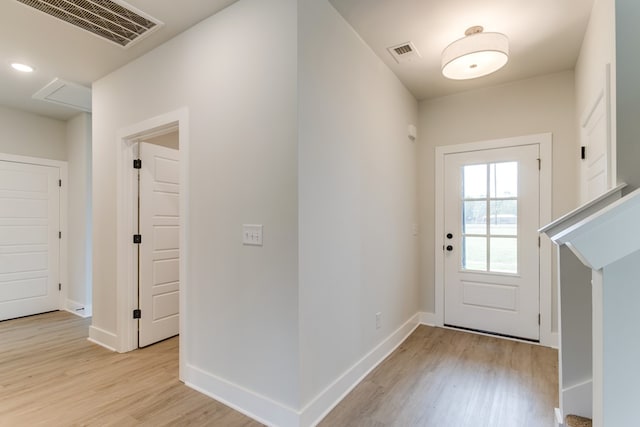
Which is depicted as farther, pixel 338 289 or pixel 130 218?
pixel 130 218

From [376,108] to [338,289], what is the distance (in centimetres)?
161

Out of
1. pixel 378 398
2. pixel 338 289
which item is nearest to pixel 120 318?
pixel 338 289

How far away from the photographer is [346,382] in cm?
223

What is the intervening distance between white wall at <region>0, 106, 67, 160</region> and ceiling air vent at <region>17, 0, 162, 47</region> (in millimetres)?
2757

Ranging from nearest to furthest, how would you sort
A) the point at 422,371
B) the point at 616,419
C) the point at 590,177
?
the point at 616,419 < the point at 590,177 < the point at 422,371

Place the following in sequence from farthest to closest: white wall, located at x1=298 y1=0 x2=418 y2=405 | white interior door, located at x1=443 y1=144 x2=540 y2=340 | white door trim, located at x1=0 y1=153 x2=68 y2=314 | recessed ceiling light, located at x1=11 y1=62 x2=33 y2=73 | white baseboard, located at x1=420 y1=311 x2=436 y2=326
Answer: white door trim, located at x1=0 y1=153 x2=68 y2=314 < white baseboard, located at x1=420 y1=311 x2=436 y2=326 < white interior door, located at x1=443 y1=144 x2=540 y2=340 < recessed ceiling light, located at x1=11 y1=62 x2=33 y2=73 < white wall, located at x1=298 y1=0 x2=418 y2=405

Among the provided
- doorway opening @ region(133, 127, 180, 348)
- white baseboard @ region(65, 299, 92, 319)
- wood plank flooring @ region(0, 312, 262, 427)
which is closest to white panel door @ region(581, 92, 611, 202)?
wood plank flooring @ region(0, 312, 262, 427)

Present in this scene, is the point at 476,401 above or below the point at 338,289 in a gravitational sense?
below

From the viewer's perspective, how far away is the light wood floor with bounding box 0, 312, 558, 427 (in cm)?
195

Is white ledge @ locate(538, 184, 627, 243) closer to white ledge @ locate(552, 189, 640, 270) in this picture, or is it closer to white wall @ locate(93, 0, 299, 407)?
white ledge @ locate(552, 189, 640, 270)

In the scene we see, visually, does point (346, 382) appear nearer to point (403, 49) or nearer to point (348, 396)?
point (348, 396)

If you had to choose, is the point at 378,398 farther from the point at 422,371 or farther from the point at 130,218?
the point at 130,218

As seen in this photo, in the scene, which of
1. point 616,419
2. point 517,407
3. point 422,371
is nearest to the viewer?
point 616,419

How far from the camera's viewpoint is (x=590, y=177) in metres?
2.35
